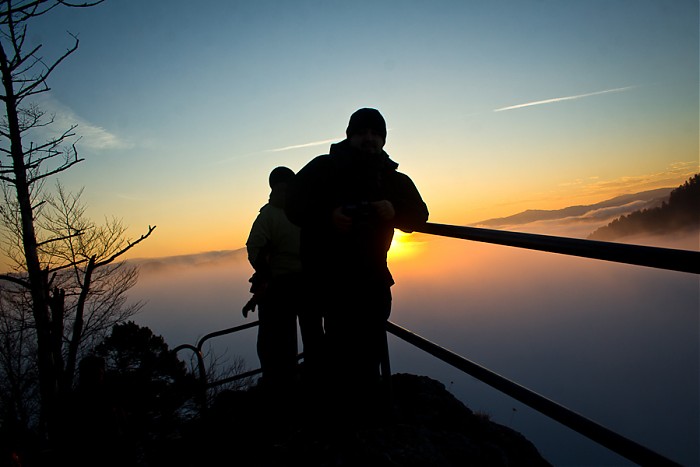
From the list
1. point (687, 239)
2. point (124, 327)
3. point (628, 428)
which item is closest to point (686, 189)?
point (687, 239)

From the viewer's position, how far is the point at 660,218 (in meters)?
156

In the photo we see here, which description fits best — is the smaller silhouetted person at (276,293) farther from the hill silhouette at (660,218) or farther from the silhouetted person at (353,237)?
the hill silhouette at (660,218)

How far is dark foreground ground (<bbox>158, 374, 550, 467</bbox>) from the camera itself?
1.83 m

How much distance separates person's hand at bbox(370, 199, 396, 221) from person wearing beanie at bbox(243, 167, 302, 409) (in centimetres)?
175

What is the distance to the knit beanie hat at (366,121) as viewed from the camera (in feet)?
6.72

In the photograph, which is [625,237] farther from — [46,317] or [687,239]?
[46,317]

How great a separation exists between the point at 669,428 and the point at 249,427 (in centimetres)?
23323

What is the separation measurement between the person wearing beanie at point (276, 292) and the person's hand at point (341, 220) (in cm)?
173

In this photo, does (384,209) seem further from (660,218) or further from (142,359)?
(660,218)

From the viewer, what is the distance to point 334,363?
1.91m

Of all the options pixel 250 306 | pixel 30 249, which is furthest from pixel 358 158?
pixel 30 249

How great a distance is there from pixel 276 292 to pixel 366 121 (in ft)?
6.33

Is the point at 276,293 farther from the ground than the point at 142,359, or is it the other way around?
the point at 276,293

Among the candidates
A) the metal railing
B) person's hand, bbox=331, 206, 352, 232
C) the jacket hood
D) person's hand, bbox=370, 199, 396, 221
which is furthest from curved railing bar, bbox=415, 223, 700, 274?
the jacket hood
